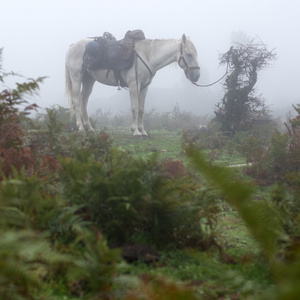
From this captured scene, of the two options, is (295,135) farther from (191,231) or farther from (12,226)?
(12,226)

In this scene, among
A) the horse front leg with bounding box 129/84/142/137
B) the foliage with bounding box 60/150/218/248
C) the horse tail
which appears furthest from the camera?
the horse tail

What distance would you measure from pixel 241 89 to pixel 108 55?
4.77m

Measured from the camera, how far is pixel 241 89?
496 inches

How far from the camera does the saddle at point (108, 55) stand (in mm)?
11797

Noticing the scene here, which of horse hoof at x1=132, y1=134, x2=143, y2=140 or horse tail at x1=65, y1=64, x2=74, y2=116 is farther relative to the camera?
horse tail at x1=65, y1=64, x2=74, y2=116

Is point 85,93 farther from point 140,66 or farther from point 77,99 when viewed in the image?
point 140,66

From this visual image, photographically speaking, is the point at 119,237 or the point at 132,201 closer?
the point at 132,201

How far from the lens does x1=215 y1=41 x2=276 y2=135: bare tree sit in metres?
12.6

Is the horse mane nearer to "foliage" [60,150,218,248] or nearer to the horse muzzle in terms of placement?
the horse muzzle

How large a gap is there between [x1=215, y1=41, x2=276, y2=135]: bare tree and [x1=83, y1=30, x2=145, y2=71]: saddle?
361 cm

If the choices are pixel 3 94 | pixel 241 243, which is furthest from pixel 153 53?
pixel 241 243

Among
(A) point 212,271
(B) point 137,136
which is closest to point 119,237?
(A) point 212,271

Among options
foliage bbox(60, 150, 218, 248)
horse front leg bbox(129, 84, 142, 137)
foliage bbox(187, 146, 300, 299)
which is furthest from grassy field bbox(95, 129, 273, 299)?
horse front leg bbox(129, 84, 142, 137)

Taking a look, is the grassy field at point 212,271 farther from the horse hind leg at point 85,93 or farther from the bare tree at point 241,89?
the horse hind leg at point 85,93
